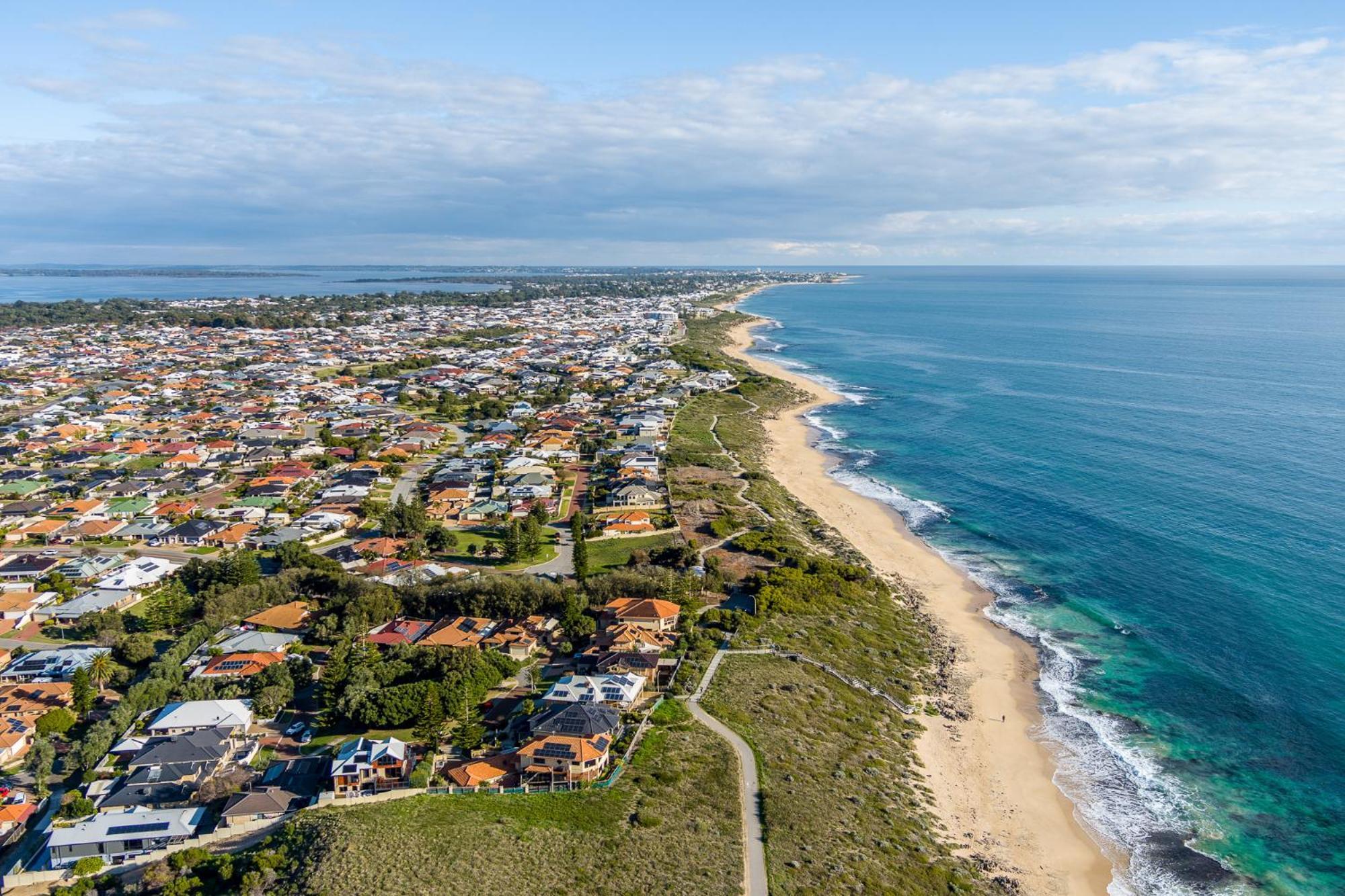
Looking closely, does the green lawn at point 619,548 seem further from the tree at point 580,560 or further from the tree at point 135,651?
the tree at point 135,651

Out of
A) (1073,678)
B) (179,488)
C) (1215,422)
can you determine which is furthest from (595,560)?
(1215,422)

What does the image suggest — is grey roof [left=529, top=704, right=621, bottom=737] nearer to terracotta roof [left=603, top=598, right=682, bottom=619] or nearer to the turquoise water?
terracotta roof [left=603, top=598, right=682, bottom=619]

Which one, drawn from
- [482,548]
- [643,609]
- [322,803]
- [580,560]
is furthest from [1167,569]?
[322,803]

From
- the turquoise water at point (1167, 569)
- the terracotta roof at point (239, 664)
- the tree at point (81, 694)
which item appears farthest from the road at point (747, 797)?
the tree at point (81, 694)

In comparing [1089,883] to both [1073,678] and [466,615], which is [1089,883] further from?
[466,615]

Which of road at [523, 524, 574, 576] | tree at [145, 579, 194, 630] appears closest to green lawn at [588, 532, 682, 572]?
road at [523, 524, 574, 576]
